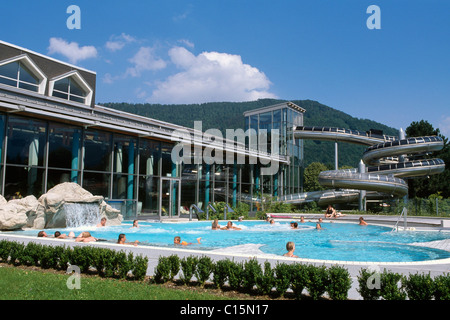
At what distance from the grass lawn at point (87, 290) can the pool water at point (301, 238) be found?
341 centimetres

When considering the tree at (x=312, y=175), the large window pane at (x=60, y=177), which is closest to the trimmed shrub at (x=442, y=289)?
the large window pane at (x=60, y=177)

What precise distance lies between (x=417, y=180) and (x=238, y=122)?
38954mm

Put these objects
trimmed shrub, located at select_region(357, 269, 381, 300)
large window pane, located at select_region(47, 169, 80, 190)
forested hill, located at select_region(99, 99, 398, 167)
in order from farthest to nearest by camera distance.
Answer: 1. forested hill, located at select_region(99, 99, 398, 167)
2. large window pane, located at select_region(47, 169, 80, 190)
3. trimmed shrub, located at select_region(357, 269, 381, 300)

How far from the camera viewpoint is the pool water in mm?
10344

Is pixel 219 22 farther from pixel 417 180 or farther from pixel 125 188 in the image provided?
pixel 417 180

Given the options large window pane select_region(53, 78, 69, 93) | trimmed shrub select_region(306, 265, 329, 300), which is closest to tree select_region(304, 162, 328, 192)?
large window pane select_region(53, 78, 69, 93)

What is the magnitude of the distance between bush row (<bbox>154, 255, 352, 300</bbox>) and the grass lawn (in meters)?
0.31

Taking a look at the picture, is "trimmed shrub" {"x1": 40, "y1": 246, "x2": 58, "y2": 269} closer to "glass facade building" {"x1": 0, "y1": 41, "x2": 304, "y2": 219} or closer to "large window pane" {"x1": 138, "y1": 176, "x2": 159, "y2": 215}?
"glass facade building" {"x1": 0, "y1": 41, "x2": 304, "y2": 219}

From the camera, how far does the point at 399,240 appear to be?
13.8 metres

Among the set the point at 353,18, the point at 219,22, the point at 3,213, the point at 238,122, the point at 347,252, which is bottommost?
the point at 347,252

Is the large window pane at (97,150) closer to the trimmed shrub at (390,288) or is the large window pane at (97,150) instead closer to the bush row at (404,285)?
the bush row at (404,285)

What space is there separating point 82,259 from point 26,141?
1053 centimetres

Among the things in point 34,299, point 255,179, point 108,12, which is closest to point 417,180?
point 255,179
